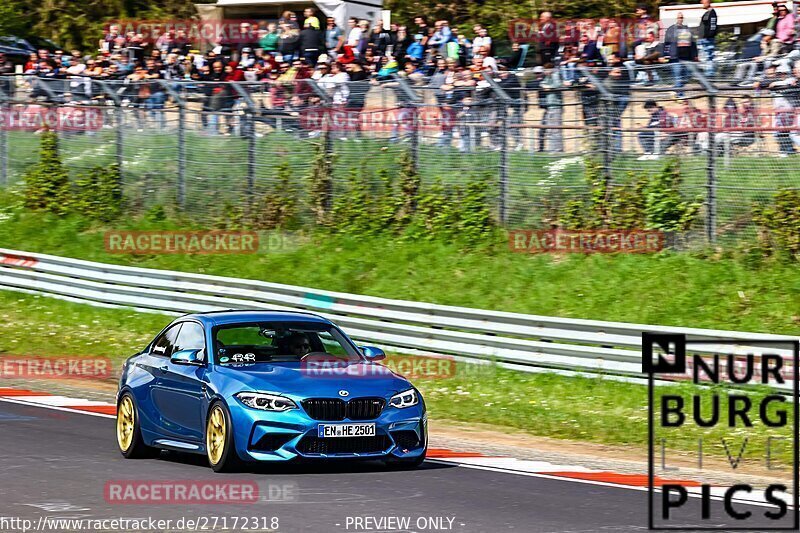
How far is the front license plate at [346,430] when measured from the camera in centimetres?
1039

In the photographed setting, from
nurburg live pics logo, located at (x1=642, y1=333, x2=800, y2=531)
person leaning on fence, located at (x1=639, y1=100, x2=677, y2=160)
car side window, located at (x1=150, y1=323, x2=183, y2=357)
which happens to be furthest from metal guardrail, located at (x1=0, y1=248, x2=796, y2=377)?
car side window, located at (x1=150, y1=323, x2=183, y2=357)

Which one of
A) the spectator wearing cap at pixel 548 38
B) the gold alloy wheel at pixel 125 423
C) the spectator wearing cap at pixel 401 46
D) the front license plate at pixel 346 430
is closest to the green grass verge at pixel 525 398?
the front license plate at pixel 346 430

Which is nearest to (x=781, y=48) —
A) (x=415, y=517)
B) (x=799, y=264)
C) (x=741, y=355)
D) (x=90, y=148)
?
(x=799, y=264)

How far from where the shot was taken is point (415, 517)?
873 cm

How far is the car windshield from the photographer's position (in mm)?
11320

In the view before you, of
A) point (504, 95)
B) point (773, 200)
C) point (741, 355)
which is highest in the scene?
point (504, 95)

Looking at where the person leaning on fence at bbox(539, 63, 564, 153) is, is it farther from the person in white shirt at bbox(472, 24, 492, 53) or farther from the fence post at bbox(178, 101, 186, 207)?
the fence post at bbox(178, 101, 186, 207)

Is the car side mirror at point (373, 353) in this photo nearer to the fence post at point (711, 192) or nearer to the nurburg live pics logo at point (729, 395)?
the nurburg live pics logo at point (729, 395)

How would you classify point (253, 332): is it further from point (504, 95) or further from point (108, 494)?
point (504, 95)

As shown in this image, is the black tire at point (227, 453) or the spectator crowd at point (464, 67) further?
the spectator crowd at point (464, 67)

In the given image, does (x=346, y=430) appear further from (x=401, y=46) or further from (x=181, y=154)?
(x=181, y=154)

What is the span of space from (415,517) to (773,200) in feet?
40.1

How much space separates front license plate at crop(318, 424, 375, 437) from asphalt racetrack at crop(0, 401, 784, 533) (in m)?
0.35

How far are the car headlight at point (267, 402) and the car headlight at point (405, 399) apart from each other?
35.7 inches
